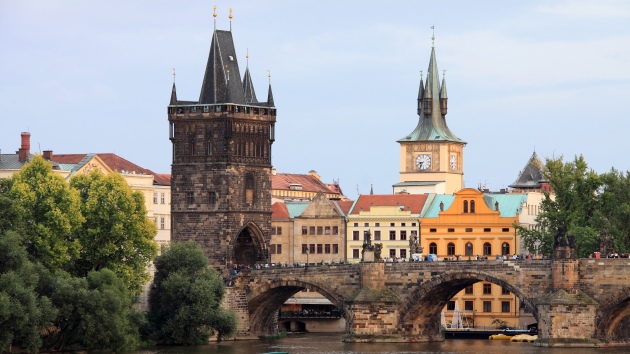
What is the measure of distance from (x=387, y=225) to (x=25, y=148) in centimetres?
3042

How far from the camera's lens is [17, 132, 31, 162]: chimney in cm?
14600

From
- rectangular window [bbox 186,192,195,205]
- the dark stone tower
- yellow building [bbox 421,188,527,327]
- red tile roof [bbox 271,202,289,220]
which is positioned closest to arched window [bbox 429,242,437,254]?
yellow building [bbox 421,188,527,327]

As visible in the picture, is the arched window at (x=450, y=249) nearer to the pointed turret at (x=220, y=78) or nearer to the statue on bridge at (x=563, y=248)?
the pointed turret at (x=220, y=78)

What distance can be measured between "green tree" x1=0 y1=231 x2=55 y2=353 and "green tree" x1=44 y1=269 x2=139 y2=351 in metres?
1.60

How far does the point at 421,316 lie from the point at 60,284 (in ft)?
88.9

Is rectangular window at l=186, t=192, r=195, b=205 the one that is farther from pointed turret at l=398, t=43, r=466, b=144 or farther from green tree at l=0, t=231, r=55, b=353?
pointed turret at l=398, t=43, r=466, b=144

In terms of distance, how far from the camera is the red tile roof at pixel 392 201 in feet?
540

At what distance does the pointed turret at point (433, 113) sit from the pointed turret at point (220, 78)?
122ft

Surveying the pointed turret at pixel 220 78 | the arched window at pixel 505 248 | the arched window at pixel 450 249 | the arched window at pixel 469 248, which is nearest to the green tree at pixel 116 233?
the pointed turret at pixel 220 78

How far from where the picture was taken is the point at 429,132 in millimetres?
183250

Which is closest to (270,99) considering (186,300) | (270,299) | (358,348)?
(270,299)

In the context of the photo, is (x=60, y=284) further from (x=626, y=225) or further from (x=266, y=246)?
(x=626, y=225)

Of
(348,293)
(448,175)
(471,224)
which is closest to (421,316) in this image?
(348,293)

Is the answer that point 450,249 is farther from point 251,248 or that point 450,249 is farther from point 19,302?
point 19,302
